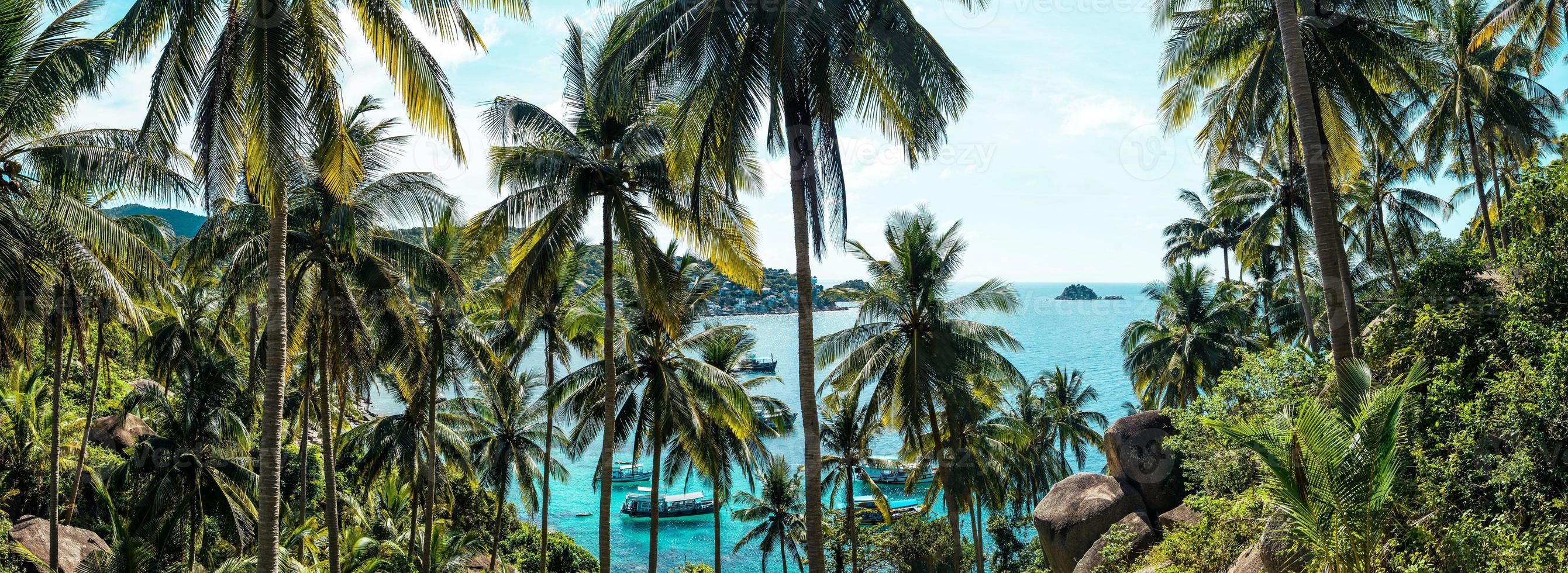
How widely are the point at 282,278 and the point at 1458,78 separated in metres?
24.4

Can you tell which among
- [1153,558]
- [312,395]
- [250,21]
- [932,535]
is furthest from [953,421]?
[312,395]

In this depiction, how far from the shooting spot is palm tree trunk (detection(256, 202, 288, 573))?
8711 millimetres

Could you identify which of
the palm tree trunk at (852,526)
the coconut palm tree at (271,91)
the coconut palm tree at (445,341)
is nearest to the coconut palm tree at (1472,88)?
the palm tree trunk at (852,526)

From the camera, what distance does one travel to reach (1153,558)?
15289 mm

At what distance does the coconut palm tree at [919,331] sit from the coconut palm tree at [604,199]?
17.3 ft

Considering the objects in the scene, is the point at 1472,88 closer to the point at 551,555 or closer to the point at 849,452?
the point at 849,452

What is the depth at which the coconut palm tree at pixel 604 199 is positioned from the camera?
14.0 meters

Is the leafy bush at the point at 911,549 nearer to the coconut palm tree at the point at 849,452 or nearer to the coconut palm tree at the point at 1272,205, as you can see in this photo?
the coconut palm tree at the point at 849,452

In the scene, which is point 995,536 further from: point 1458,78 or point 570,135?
point 570,135

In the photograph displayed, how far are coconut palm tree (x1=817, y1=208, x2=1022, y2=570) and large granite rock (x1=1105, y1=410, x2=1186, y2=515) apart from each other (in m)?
3.72

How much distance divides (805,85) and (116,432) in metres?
29.1

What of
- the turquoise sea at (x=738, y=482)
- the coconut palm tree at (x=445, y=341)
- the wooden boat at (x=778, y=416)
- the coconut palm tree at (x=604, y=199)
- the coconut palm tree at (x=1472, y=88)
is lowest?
the turquoise sea at (x=738, y=482)

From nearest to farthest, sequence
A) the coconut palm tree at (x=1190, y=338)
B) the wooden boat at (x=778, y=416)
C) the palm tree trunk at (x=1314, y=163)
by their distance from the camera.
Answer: the palm tree trunk at (x=1314, y=163) → the wooden boat at (x=778, y=416) → the coconut palm tree at (x=1190, y=338)

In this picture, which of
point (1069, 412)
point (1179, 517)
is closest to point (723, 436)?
point (1179, 517)
